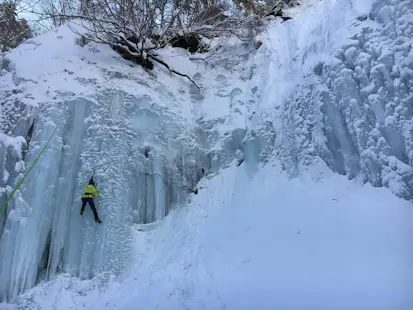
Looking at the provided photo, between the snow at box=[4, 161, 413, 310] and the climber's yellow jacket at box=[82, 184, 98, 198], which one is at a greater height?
the climber's yellow jacket at box=[82, 184, 98, 198]

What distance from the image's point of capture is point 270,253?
4.64 meters

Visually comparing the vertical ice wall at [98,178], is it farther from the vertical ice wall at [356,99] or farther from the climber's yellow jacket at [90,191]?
the vertical ice wall at [356,99]

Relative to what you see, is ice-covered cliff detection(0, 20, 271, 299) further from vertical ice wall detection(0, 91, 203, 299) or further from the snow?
the snow

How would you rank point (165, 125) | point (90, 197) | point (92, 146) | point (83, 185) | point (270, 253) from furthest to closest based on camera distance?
point (165, 125)
point (92, 146)
point (83, 185)
point (90, 197)
point (270, 253)

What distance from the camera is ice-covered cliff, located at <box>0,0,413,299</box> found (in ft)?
16.0

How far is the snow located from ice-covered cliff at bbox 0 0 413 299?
0.28 m

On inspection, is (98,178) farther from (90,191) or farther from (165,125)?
(165,125)

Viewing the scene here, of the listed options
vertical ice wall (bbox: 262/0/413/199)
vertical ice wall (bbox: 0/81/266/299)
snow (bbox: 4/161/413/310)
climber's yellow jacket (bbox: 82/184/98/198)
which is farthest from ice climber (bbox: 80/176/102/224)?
vertical ice wall (bbox: 262/0/413/199)

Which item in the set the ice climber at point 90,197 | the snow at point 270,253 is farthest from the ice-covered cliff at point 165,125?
the snow at point 270,253

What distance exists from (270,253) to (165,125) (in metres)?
3.37

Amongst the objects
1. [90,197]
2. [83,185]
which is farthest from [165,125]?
[90,197]

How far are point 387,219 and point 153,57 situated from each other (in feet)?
20.1

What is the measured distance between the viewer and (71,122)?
6164mm

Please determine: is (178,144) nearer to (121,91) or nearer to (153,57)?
(121,91)
